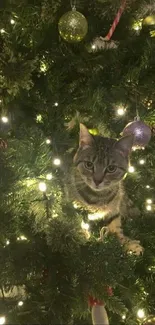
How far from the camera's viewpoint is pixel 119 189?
108 cm

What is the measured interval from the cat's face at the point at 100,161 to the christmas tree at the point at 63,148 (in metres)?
0.04

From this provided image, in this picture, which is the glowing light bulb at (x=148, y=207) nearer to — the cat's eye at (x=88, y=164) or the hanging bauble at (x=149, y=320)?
the cat's eye at (x=88, y=164)

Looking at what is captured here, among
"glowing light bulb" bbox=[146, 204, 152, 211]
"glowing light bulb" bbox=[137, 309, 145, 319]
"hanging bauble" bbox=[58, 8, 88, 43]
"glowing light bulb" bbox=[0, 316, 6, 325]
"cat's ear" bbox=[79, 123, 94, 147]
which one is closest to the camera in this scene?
"glowing light bulb" bbox=[0, 316, 6, 325]

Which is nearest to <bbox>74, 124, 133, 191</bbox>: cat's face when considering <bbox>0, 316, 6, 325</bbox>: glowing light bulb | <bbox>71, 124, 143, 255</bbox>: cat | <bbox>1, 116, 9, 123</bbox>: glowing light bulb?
<bbox>71, 124, 143, 255</bbox>: cat

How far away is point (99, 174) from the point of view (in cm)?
103

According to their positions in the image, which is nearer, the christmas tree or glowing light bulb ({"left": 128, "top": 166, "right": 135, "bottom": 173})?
the christmas tree

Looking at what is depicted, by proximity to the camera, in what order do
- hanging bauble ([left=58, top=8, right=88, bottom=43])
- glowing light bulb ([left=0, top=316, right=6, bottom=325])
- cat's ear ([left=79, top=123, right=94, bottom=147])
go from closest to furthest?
glowing light bulb ([left=0, top=316, right=6, bottom=325])
hanging bauble ([left=58, top=8, right=88, bottom=43])
cat's ear ([left=79, top=123, right=94, bottom=147])

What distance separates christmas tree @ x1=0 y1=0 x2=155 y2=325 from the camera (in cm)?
64

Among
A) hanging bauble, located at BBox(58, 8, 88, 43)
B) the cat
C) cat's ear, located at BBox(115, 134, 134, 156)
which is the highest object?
hanging bauble, located at BBox(58, 8, 88, 43)

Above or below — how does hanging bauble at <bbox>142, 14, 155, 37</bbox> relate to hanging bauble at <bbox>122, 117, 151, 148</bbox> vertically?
above

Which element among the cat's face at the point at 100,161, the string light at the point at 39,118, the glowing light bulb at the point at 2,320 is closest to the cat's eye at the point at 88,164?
the cat's face at the point at 100,161

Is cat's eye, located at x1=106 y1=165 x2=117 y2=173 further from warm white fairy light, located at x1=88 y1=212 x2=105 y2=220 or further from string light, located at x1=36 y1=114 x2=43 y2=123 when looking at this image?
Answer: string light, located at x1=36 y1=114 x2=43 y2=123

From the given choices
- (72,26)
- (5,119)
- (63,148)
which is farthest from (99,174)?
(72,26)

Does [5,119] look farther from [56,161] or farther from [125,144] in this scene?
[125,144]
